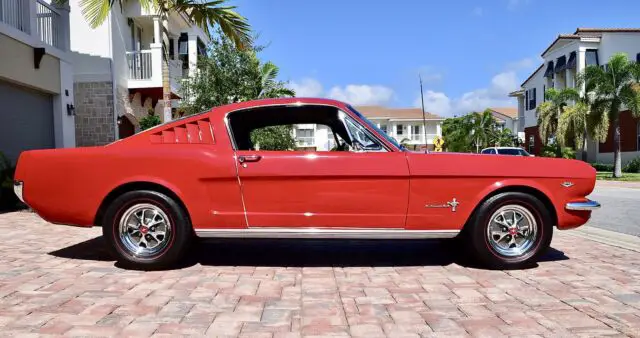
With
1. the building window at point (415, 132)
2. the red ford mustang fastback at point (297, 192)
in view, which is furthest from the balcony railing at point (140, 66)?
the building window at point (415, 132)

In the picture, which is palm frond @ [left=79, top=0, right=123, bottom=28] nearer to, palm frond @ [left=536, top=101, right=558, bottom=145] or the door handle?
the door handle

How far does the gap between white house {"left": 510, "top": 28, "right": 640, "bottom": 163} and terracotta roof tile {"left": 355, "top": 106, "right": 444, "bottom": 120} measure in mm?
25515

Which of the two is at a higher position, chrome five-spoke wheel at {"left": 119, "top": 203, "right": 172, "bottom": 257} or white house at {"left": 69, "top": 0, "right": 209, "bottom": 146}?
white house at {"left": 69, "top": 0, "right": 209, "bottom": 146}

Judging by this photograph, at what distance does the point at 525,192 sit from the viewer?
15.6ft

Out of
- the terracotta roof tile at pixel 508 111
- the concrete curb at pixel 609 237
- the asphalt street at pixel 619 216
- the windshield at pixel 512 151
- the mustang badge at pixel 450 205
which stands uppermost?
the terracotta roof tile at pixel 508 111

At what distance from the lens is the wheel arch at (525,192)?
4676mm

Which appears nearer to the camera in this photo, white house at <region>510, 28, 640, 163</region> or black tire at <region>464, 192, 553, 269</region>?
black tire at <region>464, 192, 553, 269</region>

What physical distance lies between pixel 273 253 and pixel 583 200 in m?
3.17

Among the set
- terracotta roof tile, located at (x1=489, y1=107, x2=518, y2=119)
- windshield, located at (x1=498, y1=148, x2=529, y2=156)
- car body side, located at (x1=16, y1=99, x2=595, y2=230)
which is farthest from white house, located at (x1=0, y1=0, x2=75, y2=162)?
terracotta roof tile, located at (x1=489, y1=107, x2=518, y2=119)

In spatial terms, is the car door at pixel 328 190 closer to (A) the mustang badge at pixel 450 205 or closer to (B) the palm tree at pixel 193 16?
(A) the mustang badge at pixel 450 205

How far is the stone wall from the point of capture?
1595cm

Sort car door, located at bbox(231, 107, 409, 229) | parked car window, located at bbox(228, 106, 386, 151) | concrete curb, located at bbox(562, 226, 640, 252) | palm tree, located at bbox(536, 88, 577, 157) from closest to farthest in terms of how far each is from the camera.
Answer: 1. car door, located at bbox(231, 107, 409, 229)
2. parked car window, located at bbox(228, 106, 386, 151)
3. concrete curb, located at bbox(562, 226, 640, 252)
4. palm tree, located at bbox(536, 88, 577, 157)

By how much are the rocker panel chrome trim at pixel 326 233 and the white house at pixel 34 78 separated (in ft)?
25.9

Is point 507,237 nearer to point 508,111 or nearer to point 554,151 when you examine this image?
point 554,151
